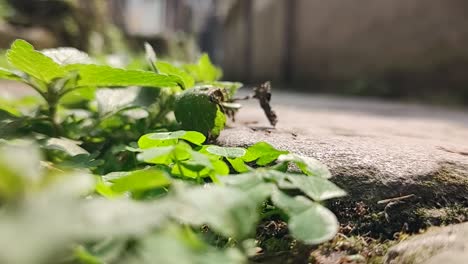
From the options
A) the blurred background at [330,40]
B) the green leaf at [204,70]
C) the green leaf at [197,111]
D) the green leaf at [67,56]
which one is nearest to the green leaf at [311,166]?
the green leaf at [197,111]

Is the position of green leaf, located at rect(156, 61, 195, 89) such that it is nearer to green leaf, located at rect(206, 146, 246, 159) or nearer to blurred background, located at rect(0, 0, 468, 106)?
green leaf, located at rect(206, 146, 246, 159)

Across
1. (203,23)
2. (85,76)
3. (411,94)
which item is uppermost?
(203,23)

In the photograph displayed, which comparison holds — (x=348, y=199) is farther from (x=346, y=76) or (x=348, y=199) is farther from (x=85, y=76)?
(x=346, y=76)

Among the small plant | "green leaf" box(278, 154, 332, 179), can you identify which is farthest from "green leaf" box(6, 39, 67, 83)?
"green leaf" box(278, 154, 332, 179)

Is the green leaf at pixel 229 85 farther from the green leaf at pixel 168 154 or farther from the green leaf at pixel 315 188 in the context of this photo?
the green leaf at pixel 315 188

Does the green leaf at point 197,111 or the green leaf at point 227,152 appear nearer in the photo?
the green leaf at point 227,152

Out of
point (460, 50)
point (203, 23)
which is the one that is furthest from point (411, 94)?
point (203, 23)
